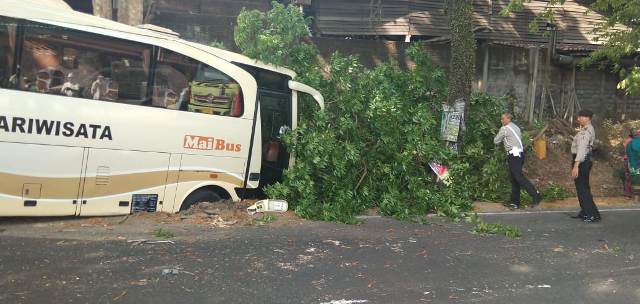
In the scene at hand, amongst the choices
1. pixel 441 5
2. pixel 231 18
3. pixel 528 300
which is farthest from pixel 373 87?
pixel 441 5

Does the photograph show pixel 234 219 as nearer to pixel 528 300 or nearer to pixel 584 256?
pixel 528 300

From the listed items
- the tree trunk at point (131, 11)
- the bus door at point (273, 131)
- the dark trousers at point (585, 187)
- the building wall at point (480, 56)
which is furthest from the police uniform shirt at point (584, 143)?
the tree trunk at point (131, 11)

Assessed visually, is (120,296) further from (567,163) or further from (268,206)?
(567,163)

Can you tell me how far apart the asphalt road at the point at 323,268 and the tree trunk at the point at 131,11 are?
701 cm

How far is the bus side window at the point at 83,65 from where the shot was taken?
21.7 feet

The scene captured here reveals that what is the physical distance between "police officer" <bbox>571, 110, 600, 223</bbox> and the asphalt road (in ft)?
3.82

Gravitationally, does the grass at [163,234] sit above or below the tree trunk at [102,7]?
below

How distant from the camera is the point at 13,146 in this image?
6508 mm

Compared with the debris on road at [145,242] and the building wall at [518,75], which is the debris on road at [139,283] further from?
the building wall at [518,75]

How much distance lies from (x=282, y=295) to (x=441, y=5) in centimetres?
1362

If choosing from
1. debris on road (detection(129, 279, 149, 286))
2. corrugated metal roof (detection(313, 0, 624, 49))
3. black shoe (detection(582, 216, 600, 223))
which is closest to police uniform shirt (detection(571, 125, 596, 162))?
black shoe (detection(582, 216, 600, 223))

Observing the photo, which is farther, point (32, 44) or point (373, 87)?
point (373, 87)

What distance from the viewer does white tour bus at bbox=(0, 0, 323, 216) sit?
21.6 ft


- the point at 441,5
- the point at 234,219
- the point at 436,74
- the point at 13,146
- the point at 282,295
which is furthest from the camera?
the point at 441,5
